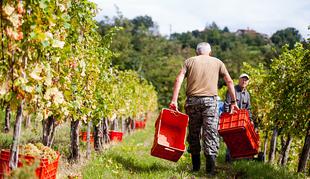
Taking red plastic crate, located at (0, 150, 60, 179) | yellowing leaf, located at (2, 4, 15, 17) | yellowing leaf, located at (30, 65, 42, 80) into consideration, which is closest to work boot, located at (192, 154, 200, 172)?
red plastic crate, located at (0, 150, 60, 179)

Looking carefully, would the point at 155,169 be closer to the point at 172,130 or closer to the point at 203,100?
the point at 172,130

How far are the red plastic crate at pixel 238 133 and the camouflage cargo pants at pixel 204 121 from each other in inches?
20.6

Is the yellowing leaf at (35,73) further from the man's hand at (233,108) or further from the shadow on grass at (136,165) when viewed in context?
the man's hand at (233,108)

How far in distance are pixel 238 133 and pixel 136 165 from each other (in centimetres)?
167

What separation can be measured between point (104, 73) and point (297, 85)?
3.67m

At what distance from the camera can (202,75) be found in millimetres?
6141

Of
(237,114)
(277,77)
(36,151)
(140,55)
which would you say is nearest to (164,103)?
(140,55)

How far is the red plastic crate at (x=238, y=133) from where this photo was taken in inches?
257

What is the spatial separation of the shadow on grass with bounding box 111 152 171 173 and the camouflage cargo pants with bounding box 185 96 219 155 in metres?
0.62

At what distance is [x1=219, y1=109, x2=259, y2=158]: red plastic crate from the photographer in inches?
257

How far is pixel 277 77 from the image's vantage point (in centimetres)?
919

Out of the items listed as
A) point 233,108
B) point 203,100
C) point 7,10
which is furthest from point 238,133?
point 7,10

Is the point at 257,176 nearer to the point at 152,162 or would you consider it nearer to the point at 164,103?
the point at 152,162

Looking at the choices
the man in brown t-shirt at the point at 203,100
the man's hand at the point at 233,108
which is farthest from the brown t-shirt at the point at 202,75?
the man's hand at the point at 233,108
